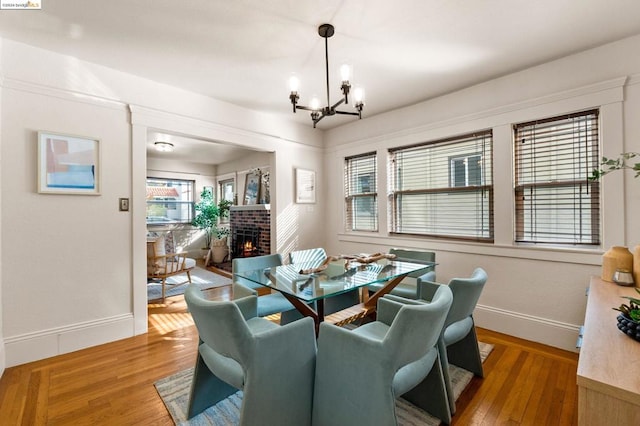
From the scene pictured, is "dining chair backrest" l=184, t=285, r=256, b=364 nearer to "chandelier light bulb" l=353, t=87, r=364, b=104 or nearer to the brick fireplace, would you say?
"chandelier light bulb" l=353, t=87, r=364, b=104

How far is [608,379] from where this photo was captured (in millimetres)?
883

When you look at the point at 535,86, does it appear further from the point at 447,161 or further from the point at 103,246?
the point at 103,246

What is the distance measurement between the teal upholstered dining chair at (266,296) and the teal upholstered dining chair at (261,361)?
65 centimetres

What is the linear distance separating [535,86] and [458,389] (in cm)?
271

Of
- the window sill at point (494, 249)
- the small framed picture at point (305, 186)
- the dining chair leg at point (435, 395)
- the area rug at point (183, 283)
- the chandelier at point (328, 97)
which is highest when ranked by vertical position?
the chandelier at point (328, 97)

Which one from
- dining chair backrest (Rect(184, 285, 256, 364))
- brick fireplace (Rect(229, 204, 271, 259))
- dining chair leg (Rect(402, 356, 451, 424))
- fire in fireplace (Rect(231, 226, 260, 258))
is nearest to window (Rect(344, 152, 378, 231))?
brick fireplace (Rect(229, 204, 271, 259))

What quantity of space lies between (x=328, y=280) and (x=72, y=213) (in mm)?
2324

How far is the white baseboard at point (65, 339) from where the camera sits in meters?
2.31

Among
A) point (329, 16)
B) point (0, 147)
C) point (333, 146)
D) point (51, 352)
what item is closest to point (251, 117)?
point (333, 146)

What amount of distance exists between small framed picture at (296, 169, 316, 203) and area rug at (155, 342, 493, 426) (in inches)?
107

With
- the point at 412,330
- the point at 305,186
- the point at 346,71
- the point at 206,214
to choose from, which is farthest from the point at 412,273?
the point at 206,214

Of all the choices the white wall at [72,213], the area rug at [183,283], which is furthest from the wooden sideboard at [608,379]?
the area rug at [183,283]

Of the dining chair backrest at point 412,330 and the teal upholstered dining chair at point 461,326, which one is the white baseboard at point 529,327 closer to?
the teal upholstered dining chair at point 461,326

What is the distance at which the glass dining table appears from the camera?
1.93 m
